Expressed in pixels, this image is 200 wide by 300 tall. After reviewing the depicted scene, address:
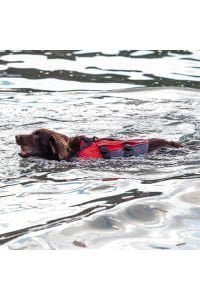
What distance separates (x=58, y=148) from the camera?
8.08 meters

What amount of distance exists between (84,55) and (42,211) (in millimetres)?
10023

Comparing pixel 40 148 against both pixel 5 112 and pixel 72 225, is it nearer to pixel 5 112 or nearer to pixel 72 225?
pixel 72 225

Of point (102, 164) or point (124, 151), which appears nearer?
point (102, 164)

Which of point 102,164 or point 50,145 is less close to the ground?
point 50,145

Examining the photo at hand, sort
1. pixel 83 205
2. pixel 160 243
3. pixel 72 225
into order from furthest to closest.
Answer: pixel 83 205 < pixel 72 225 < pixel 160 243

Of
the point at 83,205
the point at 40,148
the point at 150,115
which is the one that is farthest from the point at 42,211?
the point at 150,115

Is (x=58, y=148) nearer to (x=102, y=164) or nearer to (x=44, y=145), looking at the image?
(x=44, y=145)

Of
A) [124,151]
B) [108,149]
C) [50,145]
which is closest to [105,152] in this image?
[108,149]

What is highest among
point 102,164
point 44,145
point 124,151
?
point 44,145

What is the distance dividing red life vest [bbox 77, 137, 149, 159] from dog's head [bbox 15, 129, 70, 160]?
22cm

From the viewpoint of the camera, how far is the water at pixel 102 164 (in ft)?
18.9

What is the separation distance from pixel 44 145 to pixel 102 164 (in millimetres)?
738

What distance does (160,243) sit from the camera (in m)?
5.42

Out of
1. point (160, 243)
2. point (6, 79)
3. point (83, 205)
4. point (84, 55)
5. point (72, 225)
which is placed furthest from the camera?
point (84, 55)
